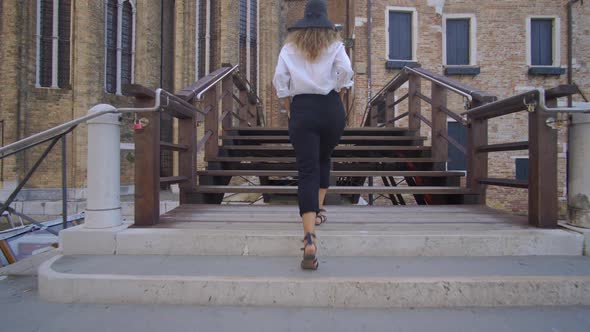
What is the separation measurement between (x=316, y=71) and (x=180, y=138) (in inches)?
80.4

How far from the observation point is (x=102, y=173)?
2678 mm

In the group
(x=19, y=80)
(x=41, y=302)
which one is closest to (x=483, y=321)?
(x=41, y=302)

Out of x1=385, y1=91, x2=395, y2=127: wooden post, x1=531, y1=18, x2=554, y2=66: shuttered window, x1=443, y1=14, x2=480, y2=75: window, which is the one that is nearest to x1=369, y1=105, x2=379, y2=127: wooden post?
x1=385, y1=91, x2=395, y2=127: wooden post

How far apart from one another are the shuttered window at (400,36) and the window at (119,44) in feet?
36.1

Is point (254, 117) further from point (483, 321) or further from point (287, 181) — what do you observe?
point (483, 321)

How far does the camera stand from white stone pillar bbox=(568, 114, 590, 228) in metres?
2.66

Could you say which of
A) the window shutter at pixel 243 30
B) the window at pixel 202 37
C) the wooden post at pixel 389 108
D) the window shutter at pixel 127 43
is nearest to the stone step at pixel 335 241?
the wooden post at pixel 389 108

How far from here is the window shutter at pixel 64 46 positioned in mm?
13680

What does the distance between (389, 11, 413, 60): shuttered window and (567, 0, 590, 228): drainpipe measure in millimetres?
9814

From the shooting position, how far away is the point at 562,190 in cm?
1109

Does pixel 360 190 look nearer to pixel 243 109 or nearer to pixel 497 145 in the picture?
pixel 497 145

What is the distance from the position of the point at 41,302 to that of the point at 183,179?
171 cm

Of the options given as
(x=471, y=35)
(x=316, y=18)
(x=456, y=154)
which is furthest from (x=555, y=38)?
(x=316, y=18)

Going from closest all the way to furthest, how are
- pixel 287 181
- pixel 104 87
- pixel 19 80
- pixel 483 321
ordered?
1. pixel 483 321
2. pixel 287 181
3. pixel 19 80
4. pixel 104 87
